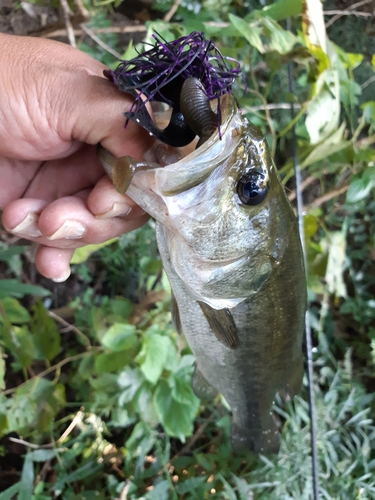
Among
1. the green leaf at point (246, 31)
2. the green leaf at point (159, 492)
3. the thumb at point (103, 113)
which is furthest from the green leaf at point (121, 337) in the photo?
the green leaf at point (246, 31)

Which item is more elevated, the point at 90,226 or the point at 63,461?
the point at 90,226

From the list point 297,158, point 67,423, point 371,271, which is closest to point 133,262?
point 67,423

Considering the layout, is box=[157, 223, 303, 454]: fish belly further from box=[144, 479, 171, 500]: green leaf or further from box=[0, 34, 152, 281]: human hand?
box=[144, 479, 171, 500]: green leaf

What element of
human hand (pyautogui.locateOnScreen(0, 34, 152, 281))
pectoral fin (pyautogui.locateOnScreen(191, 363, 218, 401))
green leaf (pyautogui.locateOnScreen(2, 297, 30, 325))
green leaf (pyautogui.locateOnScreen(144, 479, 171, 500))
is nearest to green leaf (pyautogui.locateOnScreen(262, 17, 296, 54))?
human hand (pyautogui.locateOnScreen(0, 34, 152, 281))

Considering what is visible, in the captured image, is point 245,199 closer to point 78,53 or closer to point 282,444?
point 78,53

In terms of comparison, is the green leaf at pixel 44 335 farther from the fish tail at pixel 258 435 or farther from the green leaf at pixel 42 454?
the fish tail at pixel 258 435

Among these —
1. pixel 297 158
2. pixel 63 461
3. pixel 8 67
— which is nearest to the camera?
pixel 8 67
